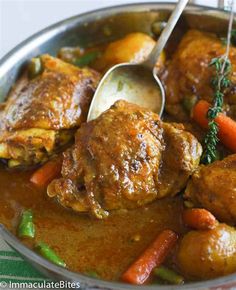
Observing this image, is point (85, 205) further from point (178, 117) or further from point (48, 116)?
point (178, 117)

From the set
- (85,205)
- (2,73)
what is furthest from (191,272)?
(2,73)

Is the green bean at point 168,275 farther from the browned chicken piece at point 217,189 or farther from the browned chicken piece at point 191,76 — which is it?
the browned chicken piece at point 191,76

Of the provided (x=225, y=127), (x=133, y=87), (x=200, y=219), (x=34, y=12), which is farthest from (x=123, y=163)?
(x=34, y=12)

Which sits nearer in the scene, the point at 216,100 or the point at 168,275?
the point at 168,275

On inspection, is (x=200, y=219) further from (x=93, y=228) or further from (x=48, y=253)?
(x=48, y=253)

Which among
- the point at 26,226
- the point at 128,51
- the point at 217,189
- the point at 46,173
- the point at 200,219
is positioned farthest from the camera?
the point at 128,51

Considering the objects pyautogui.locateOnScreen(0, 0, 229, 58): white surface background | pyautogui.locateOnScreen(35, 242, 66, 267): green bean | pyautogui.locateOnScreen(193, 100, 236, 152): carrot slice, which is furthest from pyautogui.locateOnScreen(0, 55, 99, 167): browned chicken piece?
pyautogui.locateOnScreen(0, 0, 229, 58): white surface background
